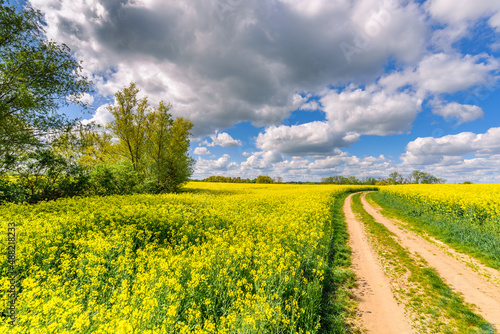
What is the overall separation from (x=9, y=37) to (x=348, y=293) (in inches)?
758

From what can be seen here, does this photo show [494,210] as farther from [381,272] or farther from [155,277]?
[155,277]

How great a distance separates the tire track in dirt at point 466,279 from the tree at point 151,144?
905 inches

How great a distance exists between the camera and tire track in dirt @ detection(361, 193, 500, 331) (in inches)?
206

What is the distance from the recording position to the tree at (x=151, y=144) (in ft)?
72.6

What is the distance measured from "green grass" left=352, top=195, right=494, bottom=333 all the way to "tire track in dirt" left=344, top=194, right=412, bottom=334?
1.00ft

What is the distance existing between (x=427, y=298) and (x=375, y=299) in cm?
158

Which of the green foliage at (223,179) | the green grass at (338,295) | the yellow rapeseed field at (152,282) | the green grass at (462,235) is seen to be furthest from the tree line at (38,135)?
the green foliage at (223,179)

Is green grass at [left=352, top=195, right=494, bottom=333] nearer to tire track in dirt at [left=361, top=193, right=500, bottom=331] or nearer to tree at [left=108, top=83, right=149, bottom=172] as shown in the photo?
tire track in dirt at [left=361, top=193, right=500, bottom=331]

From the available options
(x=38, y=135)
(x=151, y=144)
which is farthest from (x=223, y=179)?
(x=38, y=135)

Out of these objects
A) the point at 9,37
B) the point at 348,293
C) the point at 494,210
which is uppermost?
the point at 9,37

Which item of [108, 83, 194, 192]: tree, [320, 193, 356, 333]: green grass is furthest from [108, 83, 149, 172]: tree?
[320, 193, 356, 333]: green grass

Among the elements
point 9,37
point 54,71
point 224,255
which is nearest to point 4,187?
point 54,71

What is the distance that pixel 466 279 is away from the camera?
6668mm

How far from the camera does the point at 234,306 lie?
3873 millimetres
